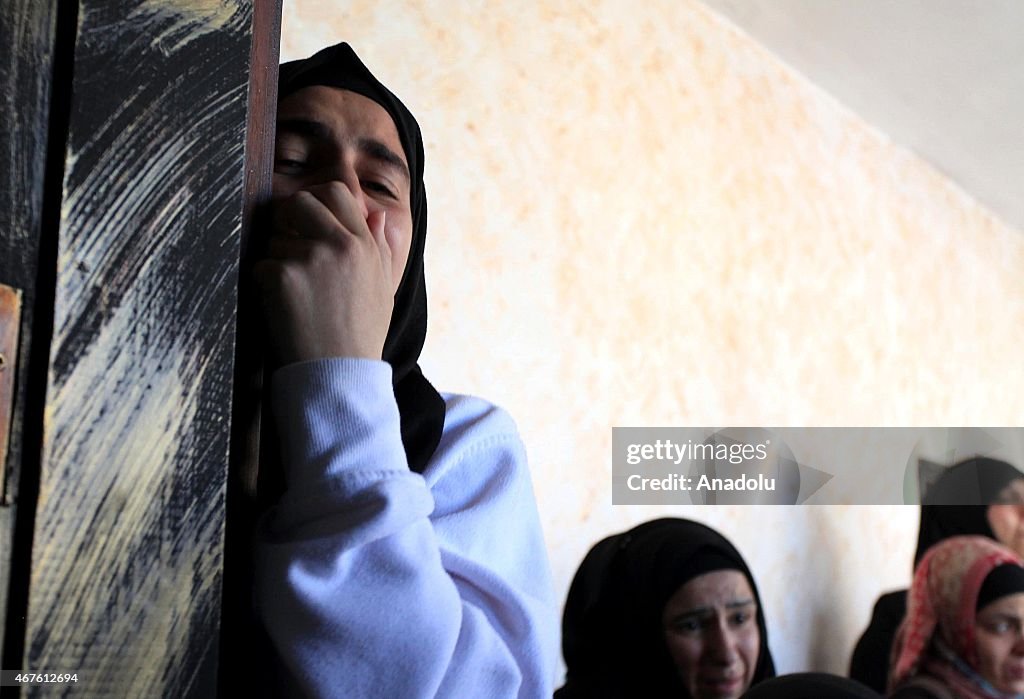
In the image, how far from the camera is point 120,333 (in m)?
0.40

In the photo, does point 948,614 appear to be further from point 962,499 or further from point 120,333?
point 120,333

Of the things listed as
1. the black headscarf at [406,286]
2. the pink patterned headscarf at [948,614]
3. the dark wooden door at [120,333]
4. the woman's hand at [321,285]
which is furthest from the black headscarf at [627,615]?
the dark wooden door at [120,333]

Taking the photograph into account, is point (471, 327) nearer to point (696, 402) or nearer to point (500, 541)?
point (696, 402)

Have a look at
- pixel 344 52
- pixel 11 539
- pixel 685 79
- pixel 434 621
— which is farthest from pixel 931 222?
pixel 11 539

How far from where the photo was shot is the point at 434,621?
0.53 meters

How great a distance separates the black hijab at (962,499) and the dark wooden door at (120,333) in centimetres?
234

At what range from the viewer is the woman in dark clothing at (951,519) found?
2.38 meters

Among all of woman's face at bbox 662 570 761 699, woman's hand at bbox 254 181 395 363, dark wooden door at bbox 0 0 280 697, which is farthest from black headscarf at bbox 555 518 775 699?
dark wooden door at bbox 0 0 280 697

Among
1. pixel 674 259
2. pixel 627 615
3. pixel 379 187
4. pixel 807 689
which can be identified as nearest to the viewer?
pixel 379 187

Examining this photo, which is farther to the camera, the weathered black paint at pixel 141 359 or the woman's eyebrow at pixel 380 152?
the woman's eyebrow at pixel 380 152

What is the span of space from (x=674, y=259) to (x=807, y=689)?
0.92 m

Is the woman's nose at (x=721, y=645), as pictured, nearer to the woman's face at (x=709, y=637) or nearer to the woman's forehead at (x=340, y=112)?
the woman's face at (x=709, y=637)

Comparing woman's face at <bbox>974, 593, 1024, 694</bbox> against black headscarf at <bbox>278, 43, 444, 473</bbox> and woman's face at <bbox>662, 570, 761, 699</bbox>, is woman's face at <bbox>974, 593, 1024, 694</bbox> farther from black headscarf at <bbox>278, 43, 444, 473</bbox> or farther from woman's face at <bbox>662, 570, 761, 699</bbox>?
black headscarf at <bbox>278, 43, 444, 473</bbox>

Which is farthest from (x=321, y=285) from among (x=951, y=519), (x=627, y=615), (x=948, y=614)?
(x=951, y=519)
